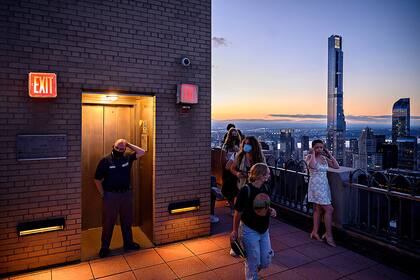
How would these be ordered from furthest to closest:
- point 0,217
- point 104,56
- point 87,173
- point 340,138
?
point 340,138, point 87,173, point 104,56, point 0,217

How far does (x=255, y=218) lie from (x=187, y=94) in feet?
9.21

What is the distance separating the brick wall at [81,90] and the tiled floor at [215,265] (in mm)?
381

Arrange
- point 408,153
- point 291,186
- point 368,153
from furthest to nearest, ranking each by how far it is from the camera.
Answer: point 408,153 → point 368,153 → point 291,186

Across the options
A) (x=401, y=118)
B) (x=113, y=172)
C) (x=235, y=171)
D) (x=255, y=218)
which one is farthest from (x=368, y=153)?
(x=401, y=118)

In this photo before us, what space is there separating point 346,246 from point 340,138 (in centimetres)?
3236

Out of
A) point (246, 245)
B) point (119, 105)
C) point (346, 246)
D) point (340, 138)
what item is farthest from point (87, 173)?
point (340, 138)

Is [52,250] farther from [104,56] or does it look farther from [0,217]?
[104,56]

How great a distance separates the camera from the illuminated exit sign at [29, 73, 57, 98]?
4.01 meters

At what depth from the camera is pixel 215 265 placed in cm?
437

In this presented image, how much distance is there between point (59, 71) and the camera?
427cm

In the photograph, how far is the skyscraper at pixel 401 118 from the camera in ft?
76.5

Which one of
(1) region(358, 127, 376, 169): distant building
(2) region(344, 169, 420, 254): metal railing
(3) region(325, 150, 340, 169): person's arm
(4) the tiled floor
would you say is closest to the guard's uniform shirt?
(4) the tiled floor

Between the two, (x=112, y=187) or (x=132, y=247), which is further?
(x=132, y=247)

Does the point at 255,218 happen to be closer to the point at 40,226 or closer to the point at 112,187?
the point at 112,187
